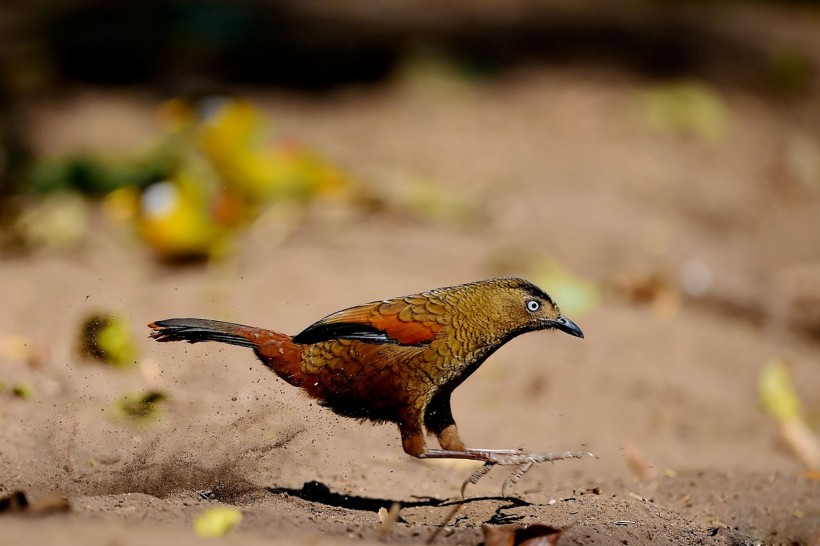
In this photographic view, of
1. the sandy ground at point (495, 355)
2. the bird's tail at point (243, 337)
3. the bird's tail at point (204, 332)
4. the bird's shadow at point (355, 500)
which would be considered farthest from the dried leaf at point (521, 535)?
the bird's tail at point (204, 332)

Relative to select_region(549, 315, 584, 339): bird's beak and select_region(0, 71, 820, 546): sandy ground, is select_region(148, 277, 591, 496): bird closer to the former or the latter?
select_region(549, 315, 584, 339): bird's beak

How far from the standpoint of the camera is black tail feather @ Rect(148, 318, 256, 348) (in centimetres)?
327

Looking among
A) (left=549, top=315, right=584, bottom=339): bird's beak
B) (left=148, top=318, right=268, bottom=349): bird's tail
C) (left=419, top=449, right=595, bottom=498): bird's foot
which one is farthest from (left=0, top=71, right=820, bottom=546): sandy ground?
(left=549, top=315, right=584, bottom=339): bird's beak

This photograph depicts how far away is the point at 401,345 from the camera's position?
3.22 metres

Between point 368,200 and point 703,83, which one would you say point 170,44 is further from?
point 703,83

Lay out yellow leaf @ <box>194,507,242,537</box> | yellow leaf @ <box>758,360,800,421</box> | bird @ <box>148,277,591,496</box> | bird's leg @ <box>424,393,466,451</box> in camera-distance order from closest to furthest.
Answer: yellow leaf @ <box>194,507,242,537</box> → bird @ <box>148,277,591,496</box> → bird's leg @ <box>424,393,466,451</box> → yellow leaf @ <box>758,360,800,421</box>

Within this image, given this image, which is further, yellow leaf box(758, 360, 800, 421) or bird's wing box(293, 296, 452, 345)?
yellow leaf box(758, 360, 800, 421)

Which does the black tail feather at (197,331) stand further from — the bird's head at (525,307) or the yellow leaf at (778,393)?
the yellow leaf at (778,393)

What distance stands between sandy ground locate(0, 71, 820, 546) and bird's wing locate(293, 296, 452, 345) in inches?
13.0

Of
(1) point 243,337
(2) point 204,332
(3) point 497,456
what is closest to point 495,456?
(3) point 497,456

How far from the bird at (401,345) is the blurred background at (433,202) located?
0.80 feet

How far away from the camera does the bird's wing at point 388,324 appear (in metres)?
3.23

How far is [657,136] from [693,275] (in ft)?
8.78

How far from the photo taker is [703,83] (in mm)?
9422
